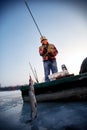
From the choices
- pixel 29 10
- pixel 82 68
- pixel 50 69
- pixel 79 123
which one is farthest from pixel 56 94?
pixel 29 10

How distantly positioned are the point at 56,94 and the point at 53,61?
113 inches

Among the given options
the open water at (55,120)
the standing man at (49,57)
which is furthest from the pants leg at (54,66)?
the open water at (55,120)

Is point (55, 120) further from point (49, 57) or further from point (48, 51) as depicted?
point (48, 51)

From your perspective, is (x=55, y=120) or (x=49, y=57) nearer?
(x=55, y=120)

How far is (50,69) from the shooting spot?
954cm

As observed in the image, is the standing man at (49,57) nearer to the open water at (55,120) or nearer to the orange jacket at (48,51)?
the orange jacket at (48,51)

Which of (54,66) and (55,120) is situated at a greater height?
(54,66)

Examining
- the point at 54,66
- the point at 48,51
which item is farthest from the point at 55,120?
the point at 48,51

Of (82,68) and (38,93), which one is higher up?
(82,68)

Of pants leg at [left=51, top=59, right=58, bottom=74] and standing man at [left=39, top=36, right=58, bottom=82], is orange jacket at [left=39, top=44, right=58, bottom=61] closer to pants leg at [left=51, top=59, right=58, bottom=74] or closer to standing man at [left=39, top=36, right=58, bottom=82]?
standing man at [left=39, top=36, right=58, bottom=82]

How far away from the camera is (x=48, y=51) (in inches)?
370

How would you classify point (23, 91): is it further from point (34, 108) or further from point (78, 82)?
point (34, 108)

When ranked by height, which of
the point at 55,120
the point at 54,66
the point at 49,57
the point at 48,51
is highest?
the point at 48,51

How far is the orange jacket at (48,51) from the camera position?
9375 mm
